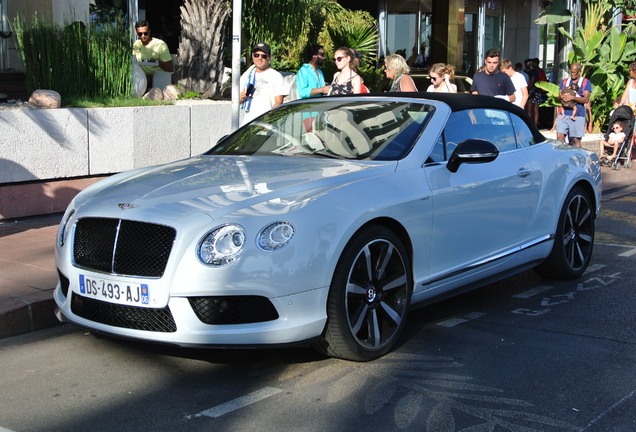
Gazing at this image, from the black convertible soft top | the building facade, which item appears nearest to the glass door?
the building facade

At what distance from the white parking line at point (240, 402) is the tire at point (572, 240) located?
10.7ft

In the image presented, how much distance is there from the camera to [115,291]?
4742 millimetres

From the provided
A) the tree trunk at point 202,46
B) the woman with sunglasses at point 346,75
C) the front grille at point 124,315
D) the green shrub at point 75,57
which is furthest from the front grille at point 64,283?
the tree trunk at point 202,46

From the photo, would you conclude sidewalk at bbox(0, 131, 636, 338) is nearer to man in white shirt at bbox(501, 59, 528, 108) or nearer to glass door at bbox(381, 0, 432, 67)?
man in white shirt at bbox(501, 59, 528, 108)

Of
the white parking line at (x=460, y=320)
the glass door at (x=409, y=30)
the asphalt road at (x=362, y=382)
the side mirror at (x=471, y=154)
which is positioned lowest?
the white parking line at (x=460, y=320)

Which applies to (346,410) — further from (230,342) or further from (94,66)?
(94,66)

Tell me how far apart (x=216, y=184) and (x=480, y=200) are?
1.84 metres

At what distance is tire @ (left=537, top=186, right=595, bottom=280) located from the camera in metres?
7.13

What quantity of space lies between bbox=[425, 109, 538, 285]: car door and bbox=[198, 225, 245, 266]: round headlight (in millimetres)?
1475

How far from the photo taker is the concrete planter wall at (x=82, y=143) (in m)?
9.36

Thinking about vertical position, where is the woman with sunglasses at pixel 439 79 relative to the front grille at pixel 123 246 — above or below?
above

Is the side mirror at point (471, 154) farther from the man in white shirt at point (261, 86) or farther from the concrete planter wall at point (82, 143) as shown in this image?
the concrete planter wall at point (82, 143)

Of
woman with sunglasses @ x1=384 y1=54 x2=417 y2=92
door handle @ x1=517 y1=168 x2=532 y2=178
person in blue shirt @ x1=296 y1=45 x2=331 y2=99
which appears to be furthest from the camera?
person in blue shirt @ x1=296 y1=45 x2=331 y2=99

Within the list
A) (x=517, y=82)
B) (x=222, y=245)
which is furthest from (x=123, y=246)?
(x=517, y=82)
